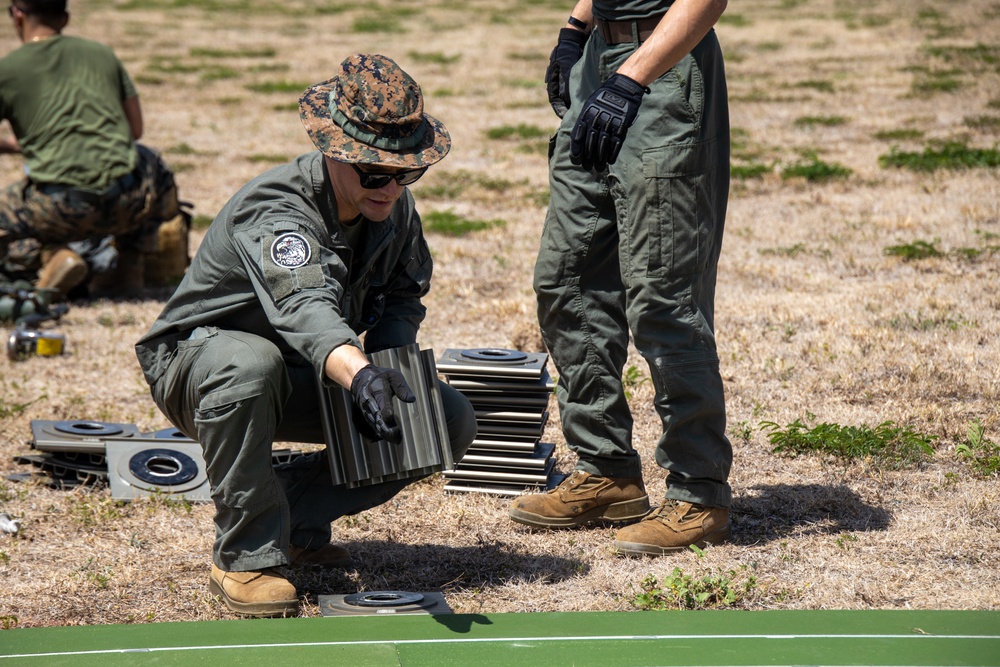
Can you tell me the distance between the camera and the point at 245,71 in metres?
19.1

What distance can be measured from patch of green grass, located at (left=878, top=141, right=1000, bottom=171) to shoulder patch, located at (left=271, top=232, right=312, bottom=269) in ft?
27.4

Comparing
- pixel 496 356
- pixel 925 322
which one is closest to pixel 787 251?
pixel 925 322

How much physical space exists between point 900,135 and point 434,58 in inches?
374

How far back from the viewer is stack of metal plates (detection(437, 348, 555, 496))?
15.0 feet

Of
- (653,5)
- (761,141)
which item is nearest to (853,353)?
(653,5)

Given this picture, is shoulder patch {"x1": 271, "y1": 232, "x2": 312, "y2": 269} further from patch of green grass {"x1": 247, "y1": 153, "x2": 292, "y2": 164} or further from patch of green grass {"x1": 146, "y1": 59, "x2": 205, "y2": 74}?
patch of green grass {"x1": 146, "y1": 59, "x2": 205, "y2": 74}

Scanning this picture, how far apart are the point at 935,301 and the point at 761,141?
6.06m

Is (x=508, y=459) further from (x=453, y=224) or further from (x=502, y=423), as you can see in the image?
(x=453, y=224)

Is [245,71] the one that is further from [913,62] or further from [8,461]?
[8,461]

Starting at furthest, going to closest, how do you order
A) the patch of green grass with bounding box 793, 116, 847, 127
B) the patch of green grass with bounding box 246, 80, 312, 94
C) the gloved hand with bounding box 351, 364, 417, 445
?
the patch of green grass with bounding box 246, 80, 312, 94, the patch of green grass with bounding box 793, 116, 847, 127, the gloved hand with bounding box 351, 364, 417, 445

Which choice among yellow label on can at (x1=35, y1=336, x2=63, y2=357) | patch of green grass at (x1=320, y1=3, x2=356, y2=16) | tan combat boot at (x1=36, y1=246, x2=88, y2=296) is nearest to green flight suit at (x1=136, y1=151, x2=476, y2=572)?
yellow label on can at (x1=35, y1=336, x2=63, y2=357)

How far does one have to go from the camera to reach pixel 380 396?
2.95 metres

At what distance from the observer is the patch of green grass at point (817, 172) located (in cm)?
1041

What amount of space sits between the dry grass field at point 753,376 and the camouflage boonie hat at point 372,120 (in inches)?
56.1
